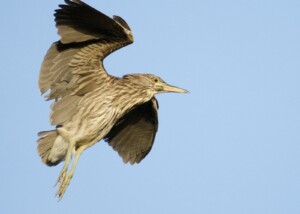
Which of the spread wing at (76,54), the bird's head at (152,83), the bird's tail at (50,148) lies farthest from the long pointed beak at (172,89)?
the bird's tail at (50,148)

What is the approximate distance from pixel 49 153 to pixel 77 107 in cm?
96

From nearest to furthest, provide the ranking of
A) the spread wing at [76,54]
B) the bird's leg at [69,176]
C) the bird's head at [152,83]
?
the spread wing at [76,54] → the bird's leg at [69,176] → the bird's head at [152,83]

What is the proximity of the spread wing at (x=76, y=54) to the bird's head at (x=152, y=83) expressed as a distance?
1.80 feet

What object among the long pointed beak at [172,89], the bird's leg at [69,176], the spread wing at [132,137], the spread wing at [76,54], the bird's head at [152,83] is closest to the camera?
the spread wing at [76,54]

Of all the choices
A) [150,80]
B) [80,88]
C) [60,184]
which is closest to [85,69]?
[80,88]

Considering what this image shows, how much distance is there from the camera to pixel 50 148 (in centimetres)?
1105

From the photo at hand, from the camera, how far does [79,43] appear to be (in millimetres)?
10453

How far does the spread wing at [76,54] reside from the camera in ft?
33.2

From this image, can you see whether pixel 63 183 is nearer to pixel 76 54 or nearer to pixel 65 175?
pixel 65 175

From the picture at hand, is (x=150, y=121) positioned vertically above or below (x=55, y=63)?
below

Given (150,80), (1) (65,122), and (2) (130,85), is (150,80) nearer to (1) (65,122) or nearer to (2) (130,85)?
(2) (130,85)

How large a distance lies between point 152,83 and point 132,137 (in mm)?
1401

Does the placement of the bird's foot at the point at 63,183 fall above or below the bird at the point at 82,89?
below

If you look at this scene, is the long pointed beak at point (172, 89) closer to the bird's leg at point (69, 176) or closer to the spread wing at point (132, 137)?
the spread wing at point (132, 137)
